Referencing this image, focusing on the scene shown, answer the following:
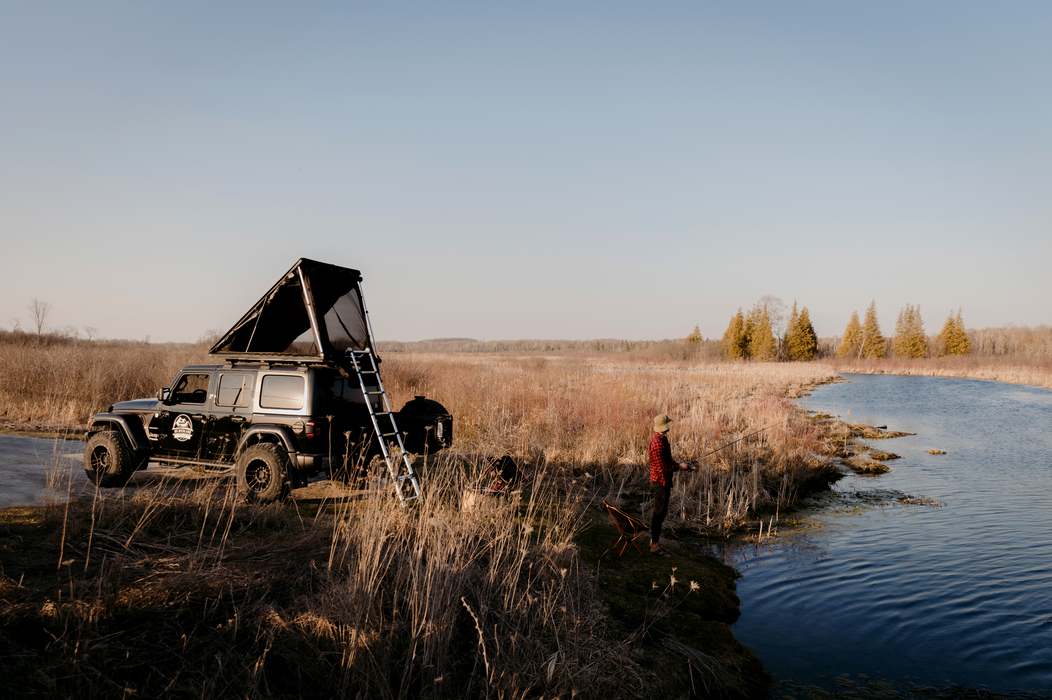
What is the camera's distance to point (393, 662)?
3.82m

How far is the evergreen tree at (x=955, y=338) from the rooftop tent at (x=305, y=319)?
288ft

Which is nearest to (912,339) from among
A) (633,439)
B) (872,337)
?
(872,337)

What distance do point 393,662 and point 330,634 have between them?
0.49 m

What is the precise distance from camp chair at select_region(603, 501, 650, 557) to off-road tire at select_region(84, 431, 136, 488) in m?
7.03

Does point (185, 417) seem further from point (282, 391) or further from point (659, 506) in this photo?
point (659, 506)

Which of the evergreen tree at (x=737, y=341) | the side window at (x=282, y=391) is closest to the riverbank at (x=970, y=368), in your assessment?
the evergreen tree at (x=737, y=341)

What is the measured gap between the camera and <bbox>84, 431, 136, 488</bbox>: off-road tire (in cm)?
812

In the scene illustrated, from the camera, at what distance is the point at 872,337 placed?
7538 cm

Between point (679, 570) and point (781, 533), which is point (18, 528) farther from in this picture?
point (781, 533)

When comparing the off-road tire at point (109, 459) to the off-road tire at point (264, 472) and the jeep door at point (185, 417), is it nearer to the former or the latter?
the jeep door at point (185, 417)

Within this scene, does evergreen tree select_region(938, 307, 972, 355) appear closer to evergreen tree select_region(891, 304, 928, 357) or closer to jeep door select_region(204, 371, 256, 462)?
evergreen tree select_region(891, 304, 928, 357)

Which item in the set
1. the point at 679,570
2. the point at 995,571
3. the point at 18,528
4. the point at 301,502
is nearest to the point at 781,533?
the point at 995,571

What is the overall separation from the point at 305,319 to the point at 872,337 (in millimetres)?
83670

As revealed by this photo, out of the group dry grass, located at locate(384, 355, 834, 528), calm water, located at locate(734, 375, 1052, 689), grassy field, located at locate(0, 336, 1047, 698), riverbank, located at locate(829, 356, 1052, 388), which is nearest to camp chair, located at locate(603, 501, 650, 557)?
grassy field, located at locate(0, 336, 1047, 698)
